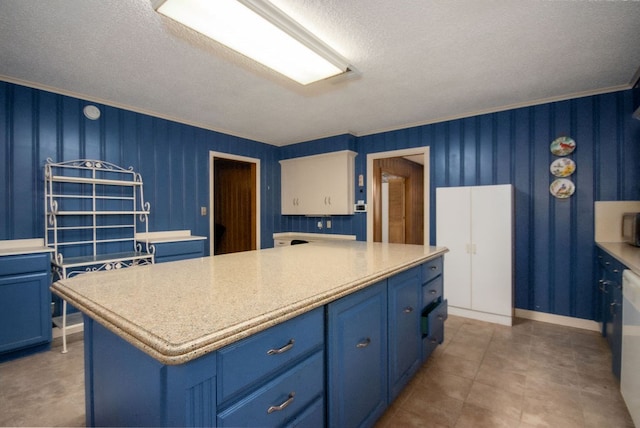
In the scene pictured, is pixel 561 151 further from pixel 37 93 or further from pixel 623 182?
pixel 37 93

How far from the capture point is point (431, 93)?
302 centimetres

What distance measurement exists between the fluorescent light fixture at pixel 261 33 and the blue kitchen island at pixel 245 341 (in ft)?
4.48

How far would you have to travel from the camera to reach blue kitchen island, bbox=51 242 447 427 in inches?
31.4

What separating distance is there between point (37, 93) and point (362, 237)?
4.09 m

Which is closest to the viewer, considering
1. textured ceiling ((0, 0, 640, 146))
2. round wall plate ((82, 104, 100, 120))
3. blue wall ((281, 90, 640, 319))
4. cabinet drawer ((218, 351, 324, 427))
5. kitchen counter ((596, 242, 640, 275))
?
cabinet drawer ((218, 351, 324, 427))

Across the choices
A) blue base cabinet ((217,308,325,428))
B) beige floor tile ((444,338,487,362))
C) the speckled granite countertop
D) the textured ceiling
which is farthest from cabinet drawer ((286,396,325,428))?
the textured ceiling

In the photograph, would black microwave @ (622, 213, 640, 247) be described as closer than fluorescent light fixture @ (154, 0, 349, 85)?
No

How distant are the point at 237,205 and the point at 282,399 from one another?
15.4 feet

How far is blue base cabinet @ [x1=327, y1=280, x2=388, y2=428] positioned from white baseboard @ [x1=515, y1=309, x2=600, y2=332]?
8.41ft

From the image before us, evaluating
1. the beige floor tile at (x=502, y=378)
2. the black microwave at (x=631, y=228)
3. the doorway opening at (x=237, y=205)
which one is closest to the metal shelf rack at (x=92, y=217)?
the doorway opening at (x=237, y=205)

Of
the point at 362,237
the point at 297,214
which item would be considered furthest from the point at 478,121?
the point at 297,214

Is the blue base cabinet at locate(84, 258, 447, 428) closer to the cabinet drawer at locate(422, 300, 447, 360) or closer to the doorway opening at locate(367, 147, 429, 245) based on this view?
the cabinet drawer at locate(422, 300, 447, 360)

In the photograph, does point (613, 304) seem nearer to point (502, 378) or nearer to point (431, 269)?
point (502, 378)

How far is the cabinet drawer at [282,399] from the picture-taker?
2.92 feet
